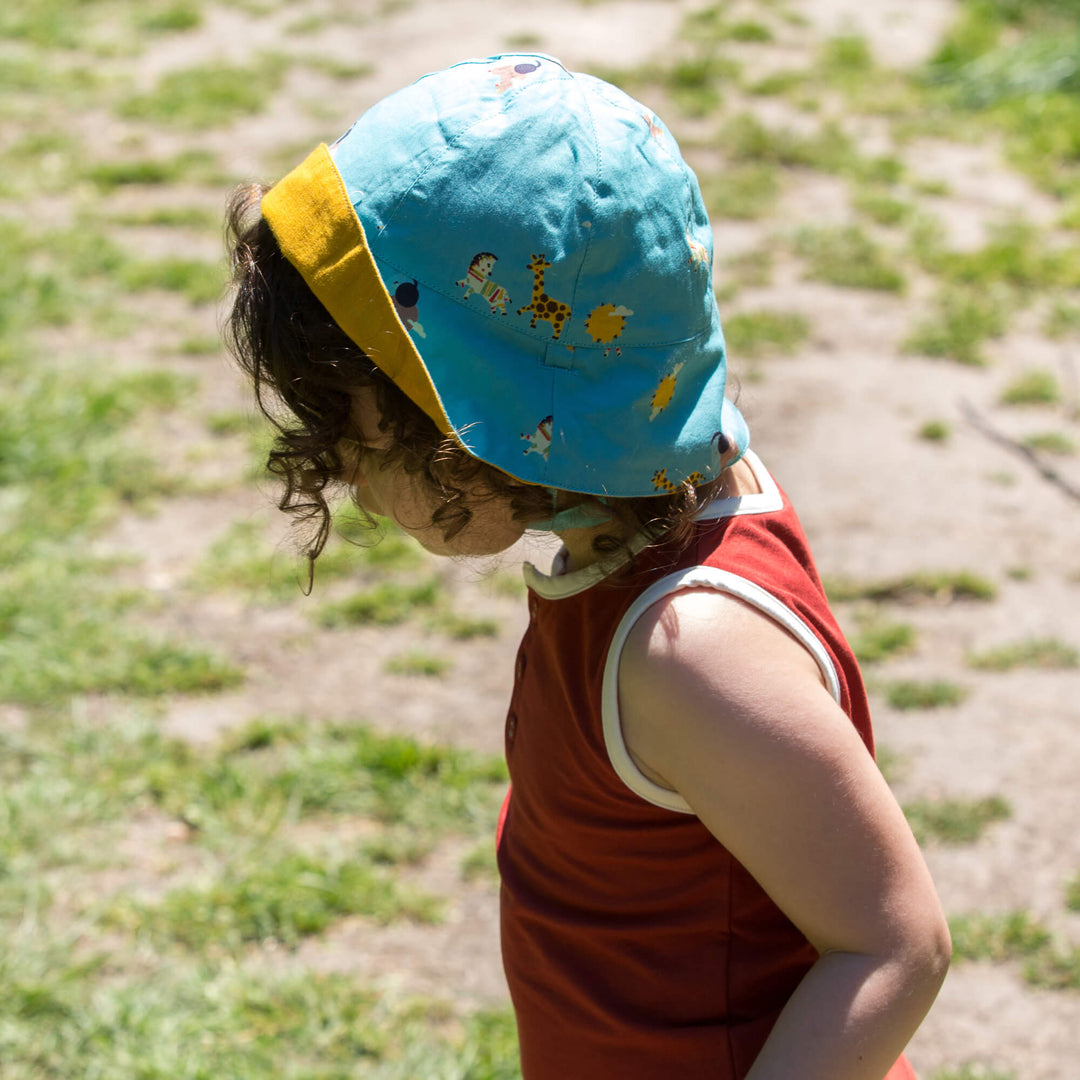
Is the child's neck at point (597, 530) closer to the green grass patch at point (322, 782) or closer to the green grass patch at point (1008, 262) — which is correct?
the green grass patch at point (322, 782)

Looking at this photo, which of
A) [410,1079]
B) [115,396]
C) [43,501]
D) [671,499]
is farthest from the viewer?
[115,396]

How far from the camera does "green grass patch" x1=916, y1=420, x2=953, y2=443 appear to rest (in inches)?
175

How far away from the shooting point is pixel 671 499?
1.30 meters

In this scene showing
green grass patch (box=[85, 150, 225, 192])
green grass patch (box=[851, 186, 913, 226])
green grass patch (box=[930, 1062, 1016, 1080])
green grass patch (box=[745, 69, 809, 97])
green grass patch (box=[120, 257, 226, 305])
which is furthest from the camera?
green grass patch (box=[745, 69, 809, 97])

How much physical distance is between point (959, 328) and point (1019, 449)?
2.69 feet

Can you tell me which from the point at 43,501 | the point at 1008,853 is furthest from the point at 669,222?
the point at 43,501

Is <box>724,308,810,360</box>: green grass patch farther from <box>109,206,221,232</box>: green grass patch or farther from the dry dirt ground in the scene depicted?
<box>109,206,221,232</box>: green grass patch

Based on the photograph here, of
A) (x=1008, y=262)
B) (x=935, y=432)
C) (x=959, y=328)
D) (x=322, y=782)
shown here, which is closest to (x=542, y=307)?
(x=322, y=782)

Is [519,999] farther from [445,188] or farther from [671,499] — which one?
[445,188]

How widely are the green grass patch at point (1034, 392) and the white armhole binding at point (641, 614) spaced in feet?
12.1

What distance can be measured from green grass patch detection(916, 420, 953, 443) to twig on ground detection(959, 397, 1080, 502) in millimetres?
128

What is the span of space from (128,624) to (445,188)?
269 cm

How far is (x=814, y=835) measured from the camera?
1.14 metres

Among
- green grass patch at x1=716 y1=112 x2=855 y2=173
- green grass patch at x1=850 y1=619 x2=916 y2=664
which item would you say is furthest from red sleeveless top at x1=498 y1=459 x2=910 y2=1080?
green grass patch at x1=716 y1=112 x2=855 y2=173
